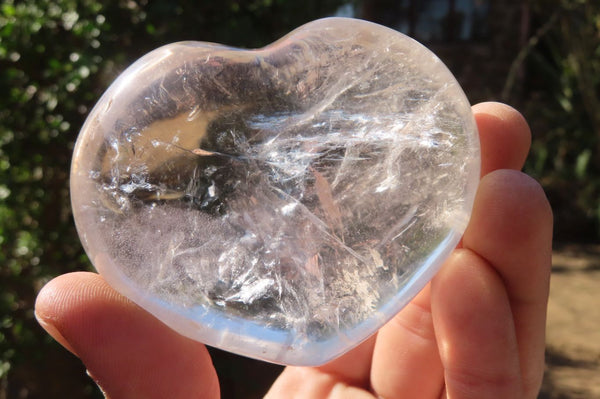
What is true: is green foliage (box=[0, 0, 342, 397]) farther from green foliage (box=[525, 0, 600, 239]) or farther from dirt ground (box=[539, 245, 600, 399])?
green foliage (box=[525, 0, 600, 239])

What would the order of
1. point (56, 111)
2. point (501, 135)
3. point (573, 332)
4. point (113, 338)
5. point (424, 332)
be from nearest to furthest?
point (113, 338), point (501, 135), point (424, 332), point (56, 111), point (573, 332)

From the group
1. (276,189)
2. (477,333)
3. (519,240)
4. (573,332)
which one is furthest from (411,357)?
(573,332)

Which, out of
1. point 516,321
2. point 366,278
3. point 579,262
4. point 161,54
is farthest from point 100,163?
point 579,262

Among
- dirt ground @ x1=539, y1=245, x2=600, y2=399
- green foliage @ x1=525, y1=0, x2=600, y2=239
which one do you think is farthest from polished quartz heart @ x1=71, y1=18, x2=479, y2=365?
green foliage @ x1=525, y1=0, x2=600, y2=239

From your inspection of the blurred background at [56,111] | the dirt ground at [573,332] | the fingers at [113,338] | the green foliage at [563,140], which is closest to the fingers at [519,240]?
the fingers at [113,338]

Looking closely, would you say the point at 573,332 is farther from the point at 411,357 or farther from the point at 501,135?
the point at 501,135

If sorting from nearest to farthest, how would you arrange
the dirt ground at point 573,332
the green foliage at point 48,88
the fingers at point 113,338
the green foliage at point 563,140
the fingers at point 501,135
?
1. the fingers at point 113,338
2. the fingers at point 501,135
3. the green foliage at point 48,88
4. the dirt ground at point 573,332
5. the green foliage at point 563,140

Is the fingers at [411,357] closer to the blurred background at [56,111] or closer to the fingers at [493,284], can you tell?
the fingers at [493,284]

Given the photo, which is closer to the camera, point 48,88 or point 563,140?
point 48,88
